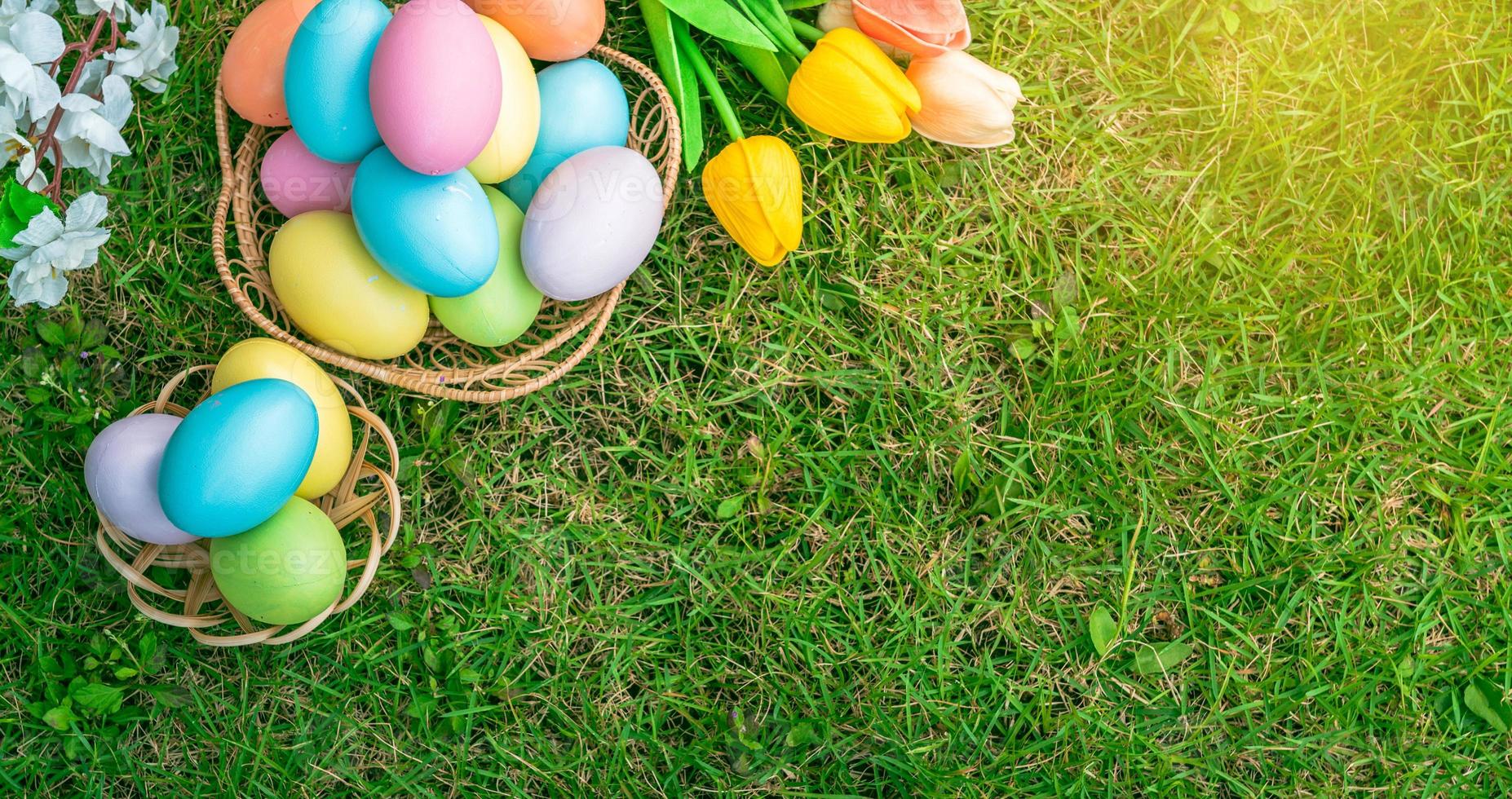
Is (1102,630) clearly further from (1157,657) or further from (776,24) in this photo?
(776,24)

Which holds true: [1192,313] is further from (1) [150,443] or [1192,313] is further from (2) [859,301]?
(1) [150,443]

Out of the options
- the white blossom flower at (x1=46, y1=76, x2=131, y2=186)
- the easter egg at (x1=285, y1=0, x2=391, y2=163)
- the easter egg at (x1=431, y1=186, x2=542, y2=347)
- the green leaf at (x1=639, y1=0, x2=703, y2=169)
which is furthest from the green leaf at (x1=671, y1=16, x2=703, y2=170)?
the white blossom flower at (x1=46, y1=76, x2=131, y2=186)

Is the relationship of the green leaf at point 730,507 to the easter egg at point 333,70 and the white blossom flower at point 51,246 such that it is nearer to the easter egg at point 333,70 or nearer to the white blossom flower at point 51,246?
the easter egg at point 333,70

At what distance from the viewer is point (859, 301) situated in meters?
1.40

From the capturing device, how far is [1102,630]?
4.52 feet

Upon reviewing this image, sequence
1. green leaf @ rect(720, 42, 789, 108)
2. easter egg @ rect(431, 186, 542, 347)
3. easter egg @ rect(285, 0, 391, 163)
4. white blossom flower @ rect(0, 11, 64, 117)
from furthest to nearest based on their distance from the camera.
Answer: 1. green leaf @ rect(720, 42, 789, 108)
2. easter egg @ rect(431, 186, 542, 347)
3. easter egg @ rect(285, 0, 391, 163)
4. white blossom flower @ rect(0, 11, 64, 117)

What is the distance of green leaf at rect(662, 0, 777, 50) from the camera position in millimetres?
1247

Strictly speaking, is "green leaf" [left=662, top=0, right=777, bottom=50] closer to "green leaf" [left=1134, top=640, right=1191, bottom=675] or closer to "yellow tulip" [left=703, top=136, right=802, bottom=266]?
"yellow tulip" [left=703, top=136, right=802, bottom=266]

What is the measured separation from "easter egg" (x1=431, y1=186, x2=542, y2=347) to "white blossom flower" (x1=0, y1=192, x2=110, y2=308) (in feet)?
1.24

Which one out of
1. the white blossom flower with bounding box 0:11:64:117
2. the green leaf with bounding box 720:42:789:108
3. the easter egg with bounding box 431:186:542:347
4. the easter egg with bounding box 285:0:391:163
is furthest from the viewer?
the green leaf with bounding box 720:42:789:108

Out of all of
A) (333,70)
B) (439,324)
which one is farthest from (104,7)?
(439,324)

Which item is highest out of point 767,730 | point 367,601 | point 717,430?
point 717,430

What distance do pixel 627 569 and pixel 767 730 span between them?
0.30 m

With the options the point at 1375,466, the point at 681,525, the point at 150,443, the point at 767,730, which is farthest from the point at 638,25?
the point at 1375,466
